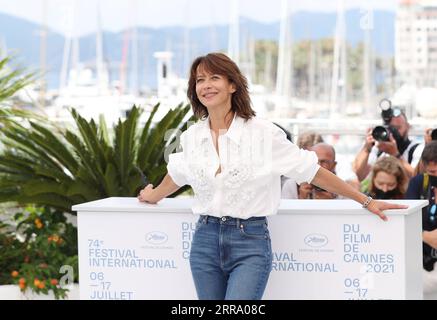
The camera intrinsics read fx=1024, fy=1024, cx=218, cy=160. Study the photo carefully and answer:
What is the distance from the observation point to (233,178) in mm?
4449

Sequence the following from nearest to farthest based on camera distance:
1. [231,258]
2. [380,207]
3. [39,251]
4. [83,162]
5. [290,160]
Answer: [231,258] → [290,160] → [380,207] → [39,251] → [83,162]

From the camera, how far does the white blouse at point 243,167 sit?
4.45 metres

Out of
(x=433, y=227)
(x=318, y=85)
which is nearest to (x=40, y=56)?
(x=318, y=85)

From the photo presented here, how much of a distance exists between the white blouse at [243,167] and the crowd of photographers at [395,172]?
1771mm

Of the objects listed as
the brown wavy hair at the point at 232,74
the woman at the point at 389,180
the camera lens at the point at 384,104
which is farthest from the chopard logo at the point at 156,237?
the camera lens at the point at 384,104

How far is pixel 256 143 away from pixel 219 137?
0.55 ft

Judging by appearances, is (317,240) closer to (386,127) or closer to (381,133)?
(381,133)

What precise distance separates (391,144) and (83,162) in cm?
243

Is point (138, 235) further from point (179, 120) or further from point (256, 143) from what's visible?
point (179, 120)

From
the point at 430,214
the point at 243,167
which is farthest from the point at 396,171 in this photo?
the point at 243,167

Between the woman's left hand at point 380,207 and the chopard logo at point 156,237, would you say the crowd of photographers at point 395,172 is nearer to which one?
the woman's left hand at point 380,207

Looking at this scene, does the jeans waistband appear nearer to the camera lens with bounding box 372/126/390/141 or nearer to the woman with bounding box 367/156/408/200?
the woman with bounding box 367/156/408/200

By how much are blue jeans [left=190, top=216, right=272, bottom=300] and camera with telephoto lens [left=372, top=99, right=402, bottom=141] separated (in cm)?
363

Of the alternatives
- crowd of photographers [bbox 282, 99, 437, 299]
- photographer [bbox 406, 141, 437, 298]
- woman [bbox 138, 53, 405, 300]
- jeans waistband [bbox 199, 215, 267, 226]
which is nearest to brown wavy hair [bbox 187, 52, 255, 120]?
woman [bbox 138, 53, 405, 300]
